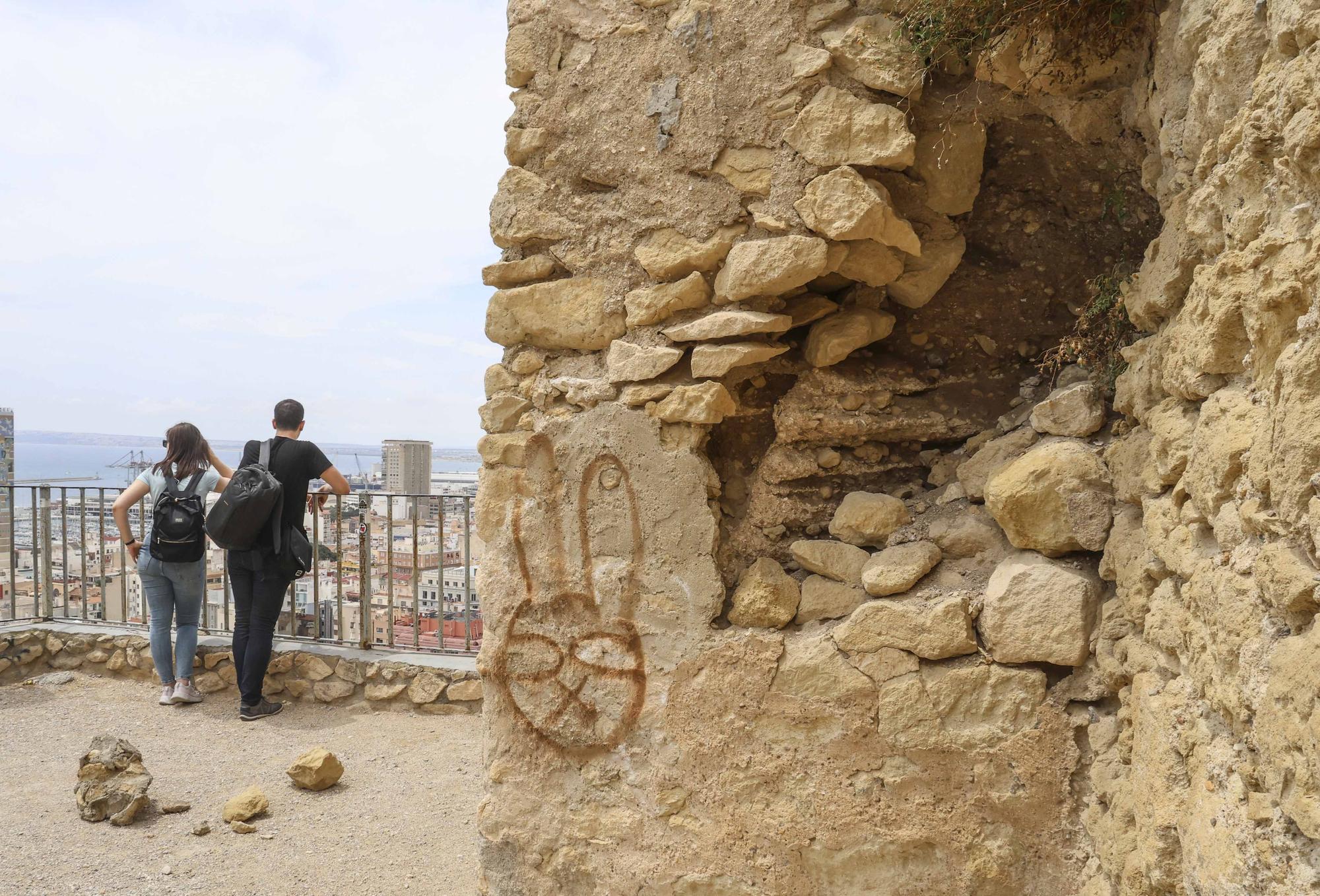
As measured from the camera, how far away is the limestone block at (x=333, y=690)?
5.14 m

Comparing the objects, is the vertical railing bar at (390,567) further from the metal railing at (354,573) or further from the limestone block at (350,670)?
the limestone block at (350,670)

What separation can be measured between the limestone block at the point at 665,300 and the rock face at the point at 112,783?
3091mm

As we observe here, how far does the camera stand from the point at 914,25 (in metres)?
2.11

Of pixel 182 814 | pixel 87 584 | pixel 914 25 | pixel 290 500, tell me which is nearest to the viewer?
pixel 914 25

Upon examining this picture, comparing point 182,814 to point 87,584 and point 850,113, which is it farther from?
point 850,113

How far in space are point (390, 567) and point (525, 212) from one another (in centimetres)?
344

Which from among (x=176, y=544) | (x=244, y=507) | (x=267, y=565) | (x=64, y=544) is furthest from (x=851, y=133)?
(x=64, y=544)

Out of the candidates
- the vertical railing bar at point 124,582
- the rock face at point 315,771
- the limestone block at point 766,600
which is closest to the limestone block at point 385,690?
the rock face at point 315,771

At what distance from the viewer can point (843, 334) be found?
239 centimetres

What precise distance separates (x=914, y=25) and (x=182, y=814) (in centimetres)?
403

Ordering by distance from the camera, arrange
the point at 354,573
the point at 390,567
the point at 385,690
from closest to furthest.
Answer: the point at 385,690 → the point at 390,567 → the point at 354,573

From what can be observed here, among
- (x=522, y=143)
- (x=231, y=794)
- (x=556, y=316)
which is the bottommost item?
(x=231, y=794)

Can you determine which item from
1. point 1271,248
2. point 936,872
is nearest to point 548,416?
point 936,872

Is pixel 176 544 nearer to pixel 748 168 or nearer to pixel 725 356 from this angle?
pixel 725 356
